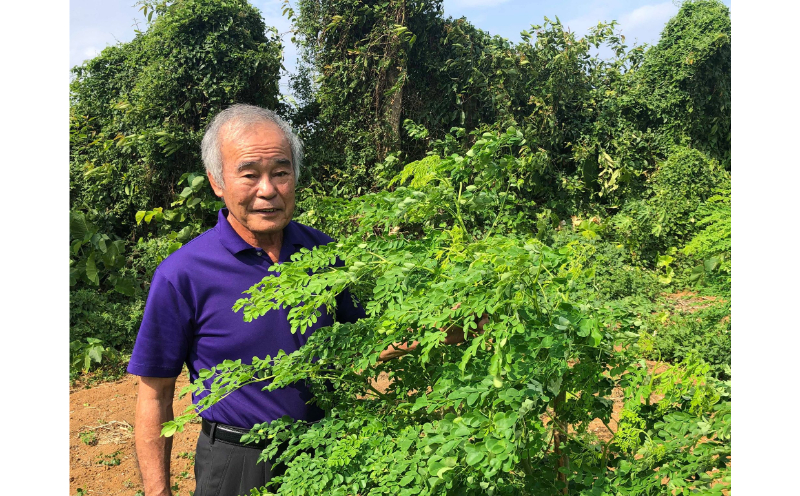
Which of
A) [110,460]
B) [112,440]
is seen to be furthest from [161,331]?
[112,440]

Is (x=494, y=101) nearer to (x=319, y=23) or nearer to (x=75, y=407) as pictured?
(x=319, y=23)

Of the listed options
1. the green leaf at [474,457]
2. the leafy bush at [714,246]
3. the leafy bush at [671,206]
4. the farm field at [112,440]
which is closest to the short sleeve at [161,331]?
the green leaf at [474,457]

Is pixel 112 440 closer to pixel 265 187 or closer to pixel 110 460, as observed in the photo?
pixel 110 460

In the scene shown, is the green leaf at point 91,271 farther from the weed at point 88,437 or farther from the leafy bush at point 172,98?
the weed at point 88,437

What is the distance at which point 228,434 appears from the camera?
1.84m

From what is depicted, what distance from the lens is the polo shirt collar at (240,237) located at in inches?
76.9

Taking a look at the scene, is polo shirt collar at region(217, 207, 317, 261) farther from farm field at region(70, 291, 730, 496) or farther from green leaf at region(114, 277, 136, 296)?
green leaf at region(114, 277, 136, 296)

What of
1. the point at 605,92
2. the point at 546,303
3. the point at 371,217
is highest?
the point at 605,92

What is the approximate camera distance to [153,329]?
1.86 metres

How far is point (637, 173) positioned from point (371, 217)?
8254mm

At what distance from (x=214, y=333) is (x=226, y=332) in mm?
42

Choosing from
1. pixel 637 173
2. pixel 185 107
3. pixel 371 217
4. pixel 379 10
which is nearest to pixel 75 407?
pixel 185 107

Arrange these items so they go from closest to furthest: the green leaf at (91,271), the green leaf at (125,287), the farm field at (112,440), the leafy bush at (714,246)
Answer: the farm field at (112,440) < the leafy bush at (714,246) < the green leaf at (91,271) < the green leaf at (125,287)

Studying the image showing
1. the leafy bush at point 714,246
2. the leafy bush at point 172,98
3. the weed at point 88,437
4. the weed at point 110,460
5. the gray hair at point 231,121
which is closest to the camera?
the gray hair at point 231,121
